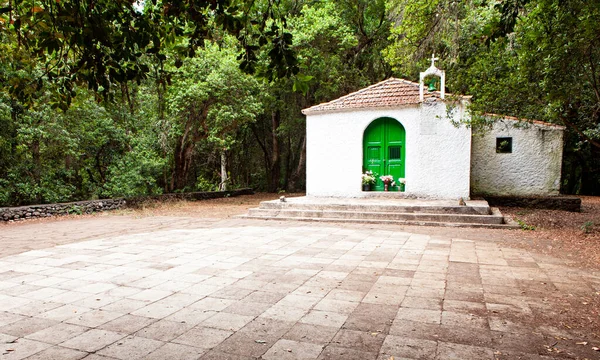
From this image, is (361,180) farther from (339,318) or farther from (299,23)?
(339,318)

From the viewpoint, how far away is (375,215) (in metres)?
9.95

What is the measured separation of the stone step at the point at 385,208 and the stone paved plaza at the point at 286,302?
2956mm

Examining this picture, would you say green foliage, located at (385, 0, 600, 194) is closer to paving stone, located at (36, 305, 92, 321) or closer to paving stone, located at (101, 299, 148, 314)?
paving stone, located at (101, 299, 148, 314)

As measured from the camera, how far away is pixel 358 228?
29.2ft

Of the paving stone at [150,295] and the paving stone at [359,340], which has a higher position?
the paving stone at [359,340]

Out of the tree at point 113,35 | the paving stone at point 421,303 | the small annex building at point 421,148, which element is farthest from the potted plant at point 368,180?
the tree at point 113,35

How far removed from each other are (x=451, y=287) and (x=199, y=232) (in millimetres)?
5665

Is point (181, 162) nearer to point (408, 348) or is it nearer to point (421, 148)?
point (421, 148)

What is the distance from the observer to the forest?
9.50 feet

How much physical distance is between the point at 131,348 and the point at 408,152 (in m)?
10.6

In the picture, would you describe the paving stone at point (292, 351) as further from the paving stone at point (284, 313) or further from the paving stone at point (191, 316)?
the paving stone at point (191, 316)

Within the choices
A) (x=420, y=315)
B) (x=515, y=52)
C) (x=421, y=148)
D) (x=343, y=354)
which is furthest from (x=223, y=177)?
(x=343, y=354)

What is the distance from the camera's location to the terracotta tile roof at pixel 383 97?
1223 centimetres

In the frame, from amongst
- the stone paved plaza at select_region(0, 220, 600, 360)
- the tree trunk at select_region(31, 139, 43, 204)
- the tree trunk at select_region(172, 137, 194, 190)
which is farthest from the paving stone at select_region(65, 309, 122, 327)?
the tree trunk at select_region(172, 137, 194, 190)
